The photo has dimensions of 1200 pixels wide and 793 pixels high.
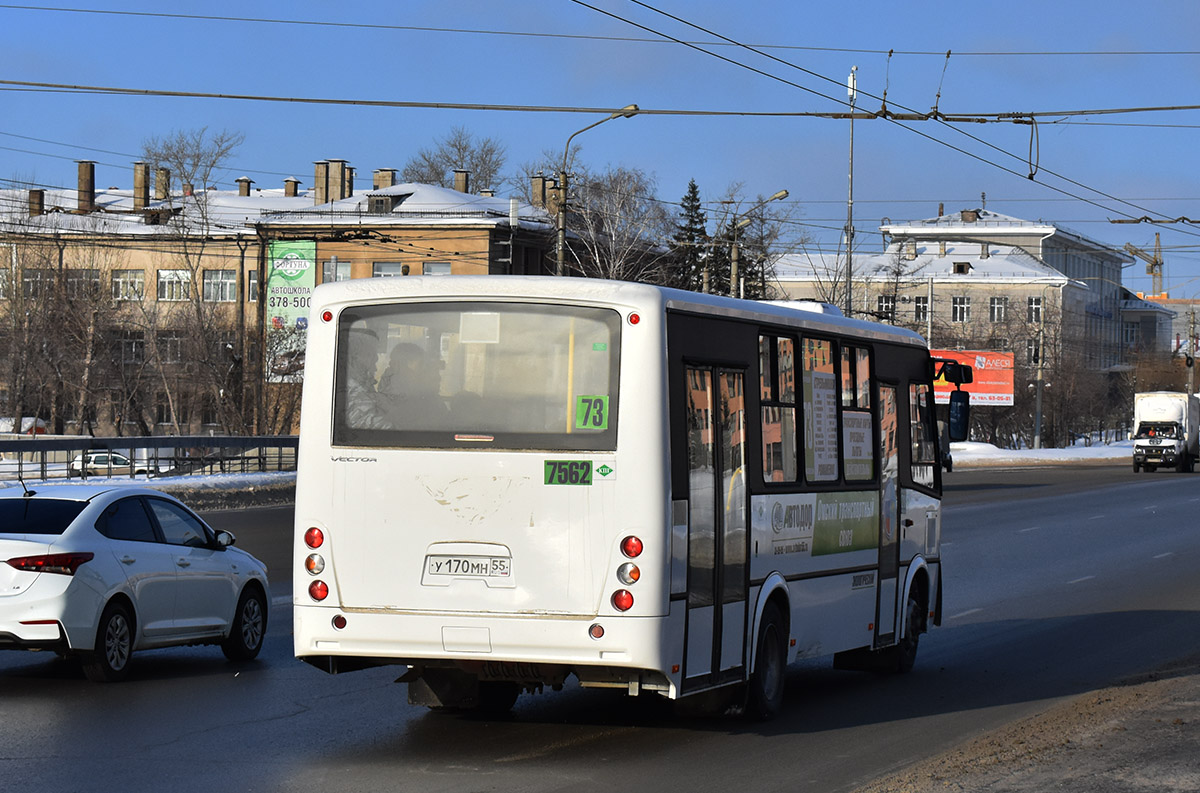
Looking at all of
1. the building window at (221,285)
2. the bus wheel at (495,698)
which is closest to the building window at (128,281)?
the building window at (221,285)

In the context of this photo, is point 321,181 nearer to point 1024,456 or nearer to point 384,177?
point 384,177

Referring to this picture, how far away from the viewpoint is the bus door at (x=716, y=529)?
905 cm

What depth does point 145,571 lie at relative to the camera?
11875 mm

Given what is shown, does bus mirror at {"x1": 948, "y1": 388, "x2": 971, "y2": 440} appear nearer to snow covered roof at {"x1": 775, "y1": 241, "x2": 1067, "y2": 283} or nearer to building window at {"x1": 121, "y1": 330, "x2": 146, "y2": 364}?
building window at {"x1": 121, "y1": 330, "x2": 146, "y2": 364}

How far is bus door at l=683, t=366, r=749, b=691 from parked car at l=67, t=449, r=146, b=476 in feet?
80.0

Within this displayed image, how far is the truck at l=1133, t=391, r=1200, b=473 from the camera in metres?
65.9

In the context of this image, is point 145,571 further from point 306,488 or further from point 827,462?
point 827,462

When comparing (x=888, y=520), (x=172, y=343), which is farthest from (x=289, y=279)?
(x=888, y=520)

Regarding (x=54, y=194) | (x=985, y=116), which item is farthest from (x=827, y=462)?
(x=54, y=194)

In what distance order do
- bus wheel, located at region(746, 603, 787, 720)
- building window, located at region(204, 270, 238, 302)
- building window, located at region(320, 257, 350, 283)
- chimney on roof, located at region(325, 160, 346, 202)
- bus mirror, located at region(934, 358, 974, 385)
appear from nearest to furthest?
bus wheel, located at region(746, 603, 787, 720)
bus mirror, located at region(934, 358, 974, 385)
building window, located at region(320, 257, 350, 283)
building window, located at region(204, 270, 238, 302)
chimney on roof, located at region(325, 160, 346, 202)

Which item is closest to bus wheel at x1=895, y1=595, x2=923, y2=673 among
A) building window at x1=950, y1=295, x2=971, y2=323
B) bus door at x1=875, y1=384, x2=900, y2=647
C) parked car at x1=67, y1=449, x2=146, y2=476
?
bus door at x1=875, y1=384, x2=900, y2=647

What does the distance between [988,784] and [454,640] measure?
2.93 metres

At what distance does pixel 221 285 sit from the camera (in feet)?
293

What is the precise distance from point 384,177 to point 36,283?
24.8m
